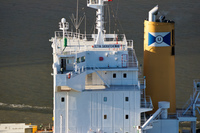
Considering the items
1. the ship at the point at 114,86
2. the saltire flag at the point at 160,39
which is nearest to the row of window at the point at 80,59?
the ship at the point at 114,86

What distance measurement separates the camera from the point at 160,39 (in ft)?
94.5

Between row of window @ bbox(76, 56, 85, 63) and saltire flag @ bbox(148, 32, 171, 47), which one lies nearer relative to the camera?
row of window @ bbox(76, 56, 85, 63)

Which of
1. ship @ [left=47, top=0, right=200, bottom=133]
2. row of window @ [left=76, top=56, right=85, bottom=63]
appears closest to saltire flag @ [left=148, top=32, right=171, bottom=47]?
ship @ [left=47, top=0, right=200, bottom=133]

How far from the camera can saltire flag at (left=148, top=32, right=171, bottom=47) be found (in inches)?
1132

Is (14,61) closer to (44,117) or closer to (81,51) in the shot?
(44,117)

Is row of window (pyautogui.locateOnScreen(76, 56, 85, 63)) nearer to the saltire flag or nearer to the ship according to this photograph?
the ship

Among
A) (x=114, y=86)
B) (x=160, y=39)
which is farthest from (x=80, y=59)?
(x=160, y=39)

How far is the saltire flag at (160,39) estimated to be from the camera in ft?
94.3

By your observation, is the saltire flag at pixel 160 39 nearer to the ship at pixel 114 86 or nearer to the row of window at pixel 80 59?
the ship at pixel 114 86

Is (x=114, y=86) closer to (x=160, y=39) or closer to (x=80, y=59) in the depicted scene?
(x=80, y=59)

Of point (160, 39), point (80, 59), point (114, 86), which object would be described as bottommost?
point (114, 86)

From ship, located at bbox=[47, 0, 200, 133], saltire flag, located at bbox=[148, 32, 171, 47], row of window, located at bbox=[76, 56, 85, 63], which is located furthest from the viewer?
saltire flag, located at bbox=[148, 32, 171, 47]

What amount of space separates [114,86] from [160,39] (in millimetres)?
3732

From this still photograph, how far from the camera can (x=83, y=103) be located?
25922 mm
